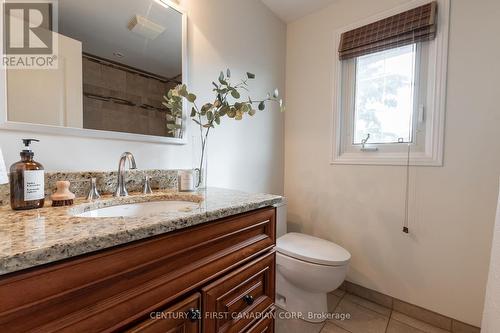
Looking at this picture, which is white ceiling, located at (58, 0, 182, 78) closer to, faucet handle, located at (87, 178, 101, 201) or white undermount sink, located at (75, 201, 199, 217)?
faucet handle, located at (87, 178, 101, 201)

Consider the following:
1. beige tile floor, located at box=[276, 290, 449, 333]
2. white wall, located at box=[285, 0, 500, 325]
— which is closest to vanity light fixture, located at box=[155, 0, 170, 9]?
white wall, located at box=[285, 0, 500, 325]

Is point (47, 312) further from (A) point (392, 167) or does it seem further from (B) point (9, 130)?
(A) point (392, 167)

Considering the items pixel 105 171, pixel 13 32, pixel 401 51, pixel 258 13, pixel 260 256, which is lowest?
pixel 260 256

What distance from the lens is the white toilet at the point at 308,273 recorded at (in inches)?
48.6

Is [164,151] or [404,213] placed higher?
[164,151]

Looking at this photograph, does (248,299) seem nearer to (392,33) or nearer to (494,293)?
(494,293)

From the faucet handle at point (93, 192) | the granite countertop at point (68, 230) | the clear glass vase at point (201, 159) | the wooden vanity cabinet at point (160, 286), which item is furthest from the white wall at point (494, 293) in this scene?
the faucet handle at point (93, 192)

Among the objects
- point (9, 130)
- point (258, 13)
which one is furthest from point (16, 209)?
point (258, 13)

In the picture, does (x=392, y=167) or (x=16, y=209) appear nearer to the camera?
(x=16, y=209)

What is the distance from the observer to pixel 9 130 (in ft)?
2.45

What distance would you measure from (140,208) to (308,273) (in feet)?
3.17

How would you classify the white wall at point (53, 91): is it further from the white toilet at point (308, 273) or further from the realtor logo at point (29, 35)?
the white toilet at point (308, 273)

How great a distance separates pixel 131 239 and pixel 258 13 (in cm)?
183

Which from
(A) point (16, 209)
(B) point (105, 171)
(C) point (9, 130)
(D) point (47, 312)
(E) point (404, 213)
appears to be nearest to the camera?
(D) point (47, 312)
